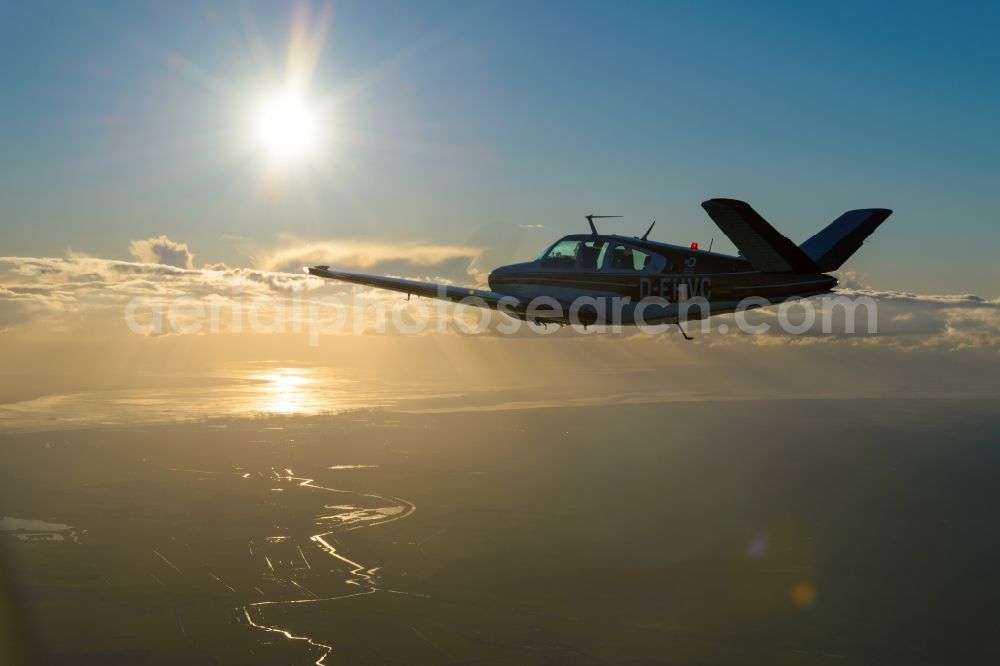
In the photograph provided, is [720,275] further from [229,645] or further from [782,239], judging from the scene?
[229,645]

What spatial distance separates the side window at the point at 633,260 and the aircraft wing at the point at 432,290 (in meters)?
4.29

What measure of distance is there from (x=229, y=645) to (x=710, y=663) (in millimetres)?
126001

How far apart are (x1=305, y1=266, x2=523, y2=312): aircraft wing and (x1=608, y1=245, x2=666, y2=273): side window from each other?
169 inches

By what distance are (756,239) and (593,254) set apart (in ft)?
25.7

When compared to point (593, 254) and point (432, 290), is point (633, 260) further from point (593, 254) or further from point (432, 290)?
point (432, 290)

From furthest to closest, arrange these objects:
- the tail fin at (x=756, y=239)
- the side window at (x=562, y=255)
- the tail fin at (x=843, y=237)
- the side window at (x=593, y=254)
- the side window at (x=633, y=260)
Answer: the side window at (x=562, y=255), the side window at (x=593, y=254), the side window at (x=633, y=260), the tail fin at (x=843, y=237), the tail fin at (x=756, y=239)

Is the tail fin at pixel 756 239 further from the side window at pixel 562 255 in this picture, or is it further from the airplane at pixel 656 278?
the side window at pixel 562 255

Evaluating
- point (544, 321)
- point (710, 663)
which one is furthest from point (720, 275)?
point (710, 663)

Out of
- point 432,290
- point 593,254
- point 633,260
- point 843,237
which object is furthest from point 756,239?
point 432,290

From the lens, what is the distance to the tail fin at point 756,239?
22.1 m

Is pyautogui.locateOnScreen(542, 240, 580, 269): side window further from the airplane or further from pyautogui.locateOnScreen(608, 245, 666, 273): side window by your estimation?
pyautogui.locateOnScreen(608, 245, 666, 273): side window

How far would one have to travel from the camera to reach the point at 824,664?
642 feet

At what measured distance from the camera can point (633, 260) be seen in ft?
96.2

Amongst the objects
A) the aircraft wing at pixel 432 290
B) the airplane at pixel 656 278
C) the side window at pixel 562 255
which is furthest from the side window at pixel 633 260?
the aircraft wing at pixel 432 290
